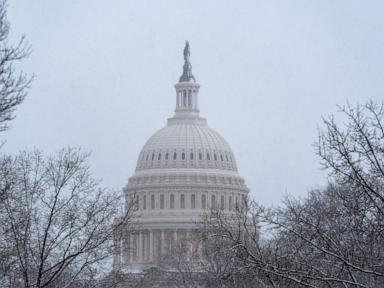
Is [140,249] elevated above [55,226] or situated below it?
above

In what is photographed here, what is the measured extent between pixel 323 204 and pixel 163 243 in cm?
15082

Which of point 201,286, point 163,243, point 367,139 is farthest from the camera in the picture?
point 163,243

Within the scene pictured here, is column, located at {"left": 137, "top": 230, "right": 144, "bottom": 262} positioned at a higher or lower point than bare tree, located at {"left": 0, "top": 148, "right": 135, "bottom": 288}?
higher

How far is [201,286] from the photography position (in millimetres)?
77750

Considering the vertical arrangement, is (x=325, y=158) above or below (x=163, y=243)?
below

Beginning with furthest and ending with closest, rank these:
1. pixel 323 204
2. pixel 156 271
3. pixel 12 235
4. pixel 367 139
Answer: pixel 156 271
pixel 323 204
pixel 12 235
pixel 367 139

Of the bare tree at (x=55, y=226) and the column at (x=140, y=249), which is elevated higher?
the column at (x=140, y=249)

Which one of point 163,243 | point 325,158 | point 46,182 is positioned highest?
point 163,243

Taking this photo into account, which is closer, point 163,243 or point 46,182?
point 46,182

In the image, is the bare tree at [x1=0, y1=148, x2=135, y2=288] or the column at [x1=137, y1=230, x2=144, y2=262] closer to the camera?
the bare tree at [x1=0, y1=148, x2=135, y2=288]

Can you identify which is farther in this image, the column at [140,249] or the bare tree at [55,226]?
the column at [140,249]

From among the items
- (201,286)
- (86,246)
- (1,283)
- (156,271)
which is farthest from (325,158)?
(156,271)

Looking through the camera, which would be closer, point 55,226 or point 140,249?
point 55,226

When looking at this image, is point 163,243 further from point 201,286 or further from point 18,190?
point 18,190
